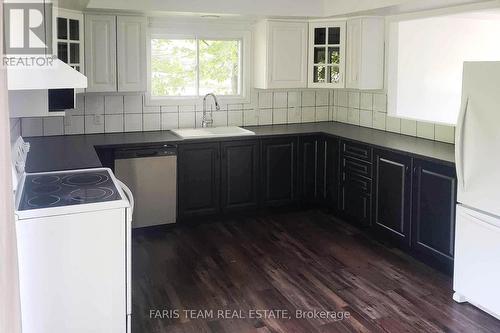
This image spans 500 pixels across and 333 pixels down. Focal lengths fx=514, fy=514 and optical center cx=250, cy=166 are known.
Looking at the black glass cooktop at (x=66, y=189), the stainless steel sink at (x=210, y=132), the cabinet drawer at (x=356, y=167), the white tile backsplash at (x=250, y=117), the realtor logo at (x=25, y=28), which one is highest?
the realtor logo at (x=25, y=28)

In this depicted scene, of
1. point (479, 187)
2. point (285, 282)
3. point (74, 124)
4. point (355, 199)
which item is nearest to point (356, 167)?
point (355, 199)

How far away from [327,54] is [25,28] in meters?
3.60

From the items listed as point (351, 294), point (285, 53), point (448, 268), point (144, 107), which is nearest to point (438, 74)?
point (285, 53)

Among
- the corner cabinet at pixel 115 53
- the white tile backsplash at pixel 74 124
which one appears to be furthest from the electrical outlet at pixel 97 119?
the corner cabinet at pixel 115 53

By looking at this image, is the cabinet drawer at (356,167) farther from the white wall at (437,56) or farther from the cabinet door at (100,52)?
the cabinet door at (100,52)

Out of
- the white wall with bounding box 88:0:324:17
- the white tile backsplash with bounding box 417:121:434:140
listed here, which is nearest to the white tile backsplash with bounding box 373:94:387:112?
the white tile backsplash with bounding box 417:121:434:140

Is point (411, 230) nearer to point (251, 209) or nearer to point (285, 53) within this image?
point (251, 209)

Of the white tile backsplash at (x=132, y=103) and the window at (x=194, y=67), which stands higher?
the window at (x=194, y=67)

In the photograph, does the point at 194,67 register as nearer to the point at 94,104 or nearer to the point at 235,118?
the point at 235,118

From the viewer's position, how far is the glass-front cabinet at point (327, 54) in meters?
5.24

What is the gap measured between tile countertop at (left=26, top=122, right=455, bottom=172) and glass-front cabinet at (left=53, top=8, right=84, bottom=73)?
687mm

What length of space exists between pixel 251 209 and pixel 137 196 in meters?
1.17

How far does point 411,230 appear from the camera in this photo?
410 cm

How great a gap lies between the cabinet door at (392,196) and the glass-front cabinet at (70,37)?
8.95ft
